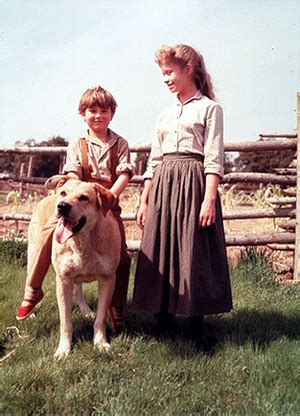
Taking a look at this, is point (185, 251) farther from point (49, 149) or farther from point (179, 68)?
point (49, 149)

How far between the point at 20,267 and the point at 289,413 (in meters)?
3.68

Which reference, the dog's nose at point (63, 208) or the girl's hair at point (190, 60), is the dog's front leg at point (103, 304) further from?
the girl's hair at point (190, 60)

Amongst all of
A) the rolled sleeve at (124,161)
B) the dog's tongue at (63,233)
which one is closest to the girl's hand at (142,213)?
the rolled sleeve at (124,161)

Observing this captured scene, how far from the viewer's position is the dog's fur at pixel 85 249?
3393mm

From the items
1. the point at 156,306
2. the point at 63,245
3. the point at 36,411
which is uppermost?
the point at 63,245

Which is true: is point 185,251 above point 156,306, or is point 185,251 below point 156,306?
above

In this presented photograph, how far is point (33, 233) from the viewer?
4035 millimetres

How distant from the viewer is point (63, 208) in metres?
3.21

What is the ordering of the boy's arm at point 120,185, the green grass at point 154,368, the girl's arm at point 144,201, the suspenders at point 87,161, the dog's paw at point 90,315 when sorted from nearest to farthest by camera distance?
the green grass at point 154,368
the boy's arm at point 120,185
the suspenders at point 87,161
the girl's arm at point 144,201
the dog's paw at point 90,315

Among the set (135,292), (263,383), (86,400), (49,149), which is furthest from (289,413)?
(49,149)

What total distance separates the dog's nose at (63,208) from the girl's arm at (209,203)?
0.95m

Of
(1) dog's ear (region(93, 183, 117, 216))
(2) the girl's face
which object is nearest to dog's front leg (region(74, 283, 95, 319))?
(1) dog's ear (region(93, 183, 117, 216))

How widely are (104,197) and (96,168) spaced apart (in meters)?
0.50

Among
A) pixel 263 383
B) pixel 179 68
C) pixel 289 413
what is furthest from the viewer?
pixel 179 68
